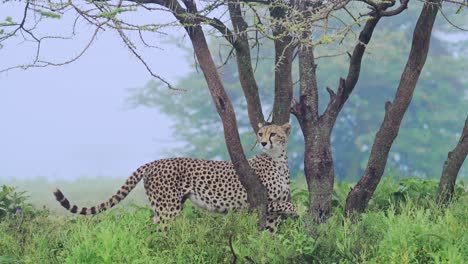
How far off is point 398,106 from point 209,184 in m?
2.22

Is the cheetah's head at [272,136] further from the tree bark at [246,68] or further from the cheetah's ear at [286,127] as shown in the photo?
the tree bark at [246,68]

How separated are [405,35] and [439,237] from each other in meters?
22.2

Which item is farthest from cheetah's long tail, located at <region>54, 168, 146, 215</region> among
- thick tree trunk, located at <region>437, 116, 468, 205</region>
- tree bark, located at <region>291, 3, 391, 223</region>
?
thick tree trunk, located at <region>437, 116, 468, 205</region>

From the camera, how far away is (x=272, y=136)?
891 cm

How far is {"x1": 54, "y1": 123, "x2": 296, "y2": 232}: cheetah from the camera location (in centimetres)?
880

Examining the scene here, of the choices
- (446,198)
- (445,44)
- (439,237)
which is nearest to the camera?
(439,237)

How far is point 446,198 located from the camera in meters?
9.52

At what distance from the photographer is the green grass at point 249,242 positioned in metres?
6.19

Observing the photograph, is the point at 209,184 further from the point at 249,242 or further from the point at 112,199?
the point at 249,242

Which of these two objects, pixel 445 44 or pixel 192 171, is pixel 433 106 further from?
pixel 192 171

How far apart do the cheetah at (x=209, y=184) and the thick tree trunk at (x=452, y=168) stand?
1866 millimetres

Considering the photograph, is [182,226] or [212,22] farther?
[212,22]

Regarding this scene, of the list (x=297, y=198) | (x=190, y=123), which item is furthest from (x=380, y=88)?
(x=297, y=198)

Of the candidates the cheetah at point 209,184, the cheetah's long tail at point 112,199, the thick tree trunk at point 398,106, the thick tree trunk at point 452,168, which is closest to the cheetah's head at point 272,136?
the cheetah at point 209,184
